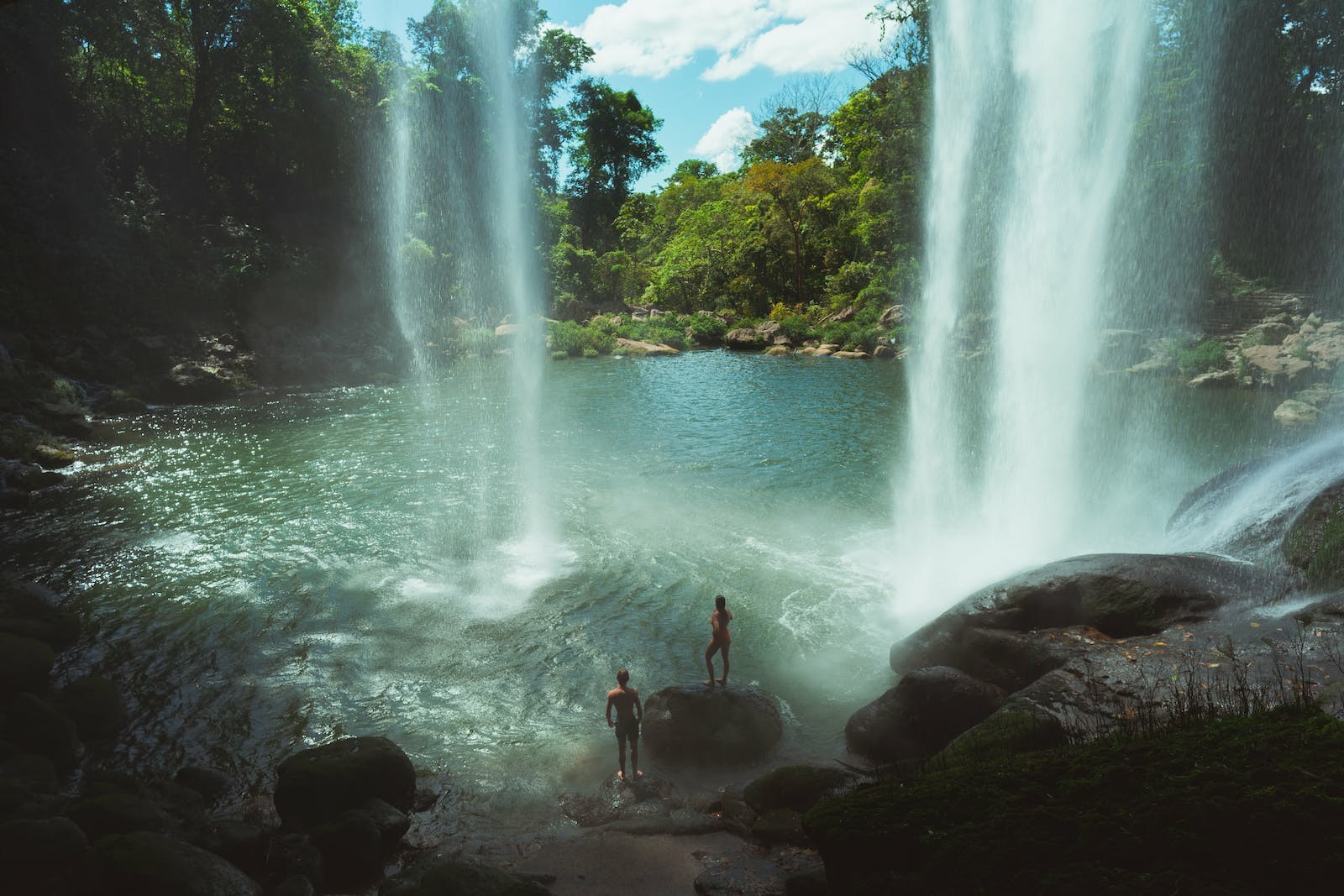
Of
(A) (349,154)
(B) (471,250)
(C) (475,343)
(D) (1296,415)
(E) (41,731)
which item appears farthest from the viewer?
(B) (471,250)

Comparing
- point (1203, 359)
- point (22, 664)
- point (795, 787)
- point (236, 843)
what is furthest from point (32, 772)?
point (1203, 359)

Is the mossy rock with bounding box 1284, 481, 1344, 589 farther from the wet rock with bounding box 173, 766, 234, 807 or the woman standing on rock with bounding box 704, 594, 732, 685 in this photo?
the wet rock with bounding box 173, 766, 234, 807

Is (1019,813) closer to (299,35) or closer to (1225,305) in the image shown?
(1225,305)

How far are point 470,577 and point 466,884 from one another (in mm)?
8263

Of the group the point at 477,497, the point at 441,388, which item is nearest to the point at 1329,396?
the point at 477,497

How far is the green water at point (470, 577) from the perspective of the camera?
29.7ft

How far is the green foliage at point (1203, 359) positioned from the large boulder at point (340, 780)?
33728 mm

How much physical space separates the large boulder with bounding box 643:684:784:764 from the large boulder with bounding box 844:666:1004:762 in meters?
1.02

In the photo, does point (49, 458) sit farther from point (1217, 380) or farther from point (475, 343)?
point (1217, 380)

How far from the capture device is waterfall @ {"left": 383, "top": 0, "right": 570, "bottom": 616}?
24656 millimetres

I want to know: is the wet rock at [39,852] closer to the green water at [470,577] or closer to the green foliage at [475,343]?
the green water at [470,577]

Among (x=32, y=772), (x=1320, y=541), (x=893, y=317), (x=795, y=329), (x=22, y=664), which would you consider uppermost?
(x=893, y=317)

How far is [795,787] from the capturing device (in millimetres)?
6980

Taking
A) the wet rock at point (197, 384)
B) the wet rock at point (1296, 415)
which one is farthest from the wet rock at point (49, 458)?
the wet rock at point (1296, 415)
